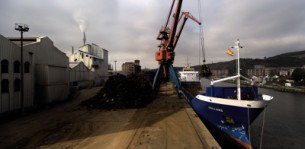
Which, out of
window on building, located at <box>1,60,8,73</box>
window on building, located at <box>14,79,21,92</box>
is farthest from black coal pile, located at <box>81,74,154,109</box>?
window on building, located at <box>1,60,8,73</box>

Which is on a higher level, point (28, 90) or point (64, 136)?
point (28, 90)

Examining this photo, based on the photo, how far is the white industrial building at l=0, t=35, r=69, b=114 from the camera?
476 inches

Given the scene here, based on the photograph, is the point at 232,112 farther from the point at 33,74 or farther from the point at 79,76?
the point at 79,76

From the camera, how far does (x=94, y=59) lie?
4272 cm

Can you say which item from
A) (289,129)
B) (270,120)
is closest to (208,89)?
(289,129)

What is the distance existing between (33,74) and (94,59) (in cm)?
2812

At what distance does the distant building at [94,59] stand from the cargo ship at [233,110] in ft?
113

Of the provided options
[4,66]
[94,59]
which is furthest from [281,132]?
[94,59]

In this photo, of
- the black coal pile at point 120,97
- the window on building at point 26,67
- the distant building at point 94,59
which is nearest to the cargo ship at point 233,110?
the black coal pile at point 120,97

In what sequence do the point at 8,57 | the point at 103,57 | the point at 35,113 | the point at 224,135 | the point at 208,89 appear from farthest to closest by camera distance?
the point at 103,57 < the point at 35,113 < the point at 8,57 < the point at 208,89 < the point at 224,135

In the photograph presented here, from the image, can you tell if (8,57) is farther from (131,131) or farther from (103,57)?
(103,57)

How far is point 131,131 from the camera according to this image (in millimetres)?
9258

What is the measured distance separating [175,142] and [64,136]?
213 inches

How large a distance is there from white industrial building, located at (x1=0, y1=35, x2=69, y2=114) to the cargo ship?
1310 cm
